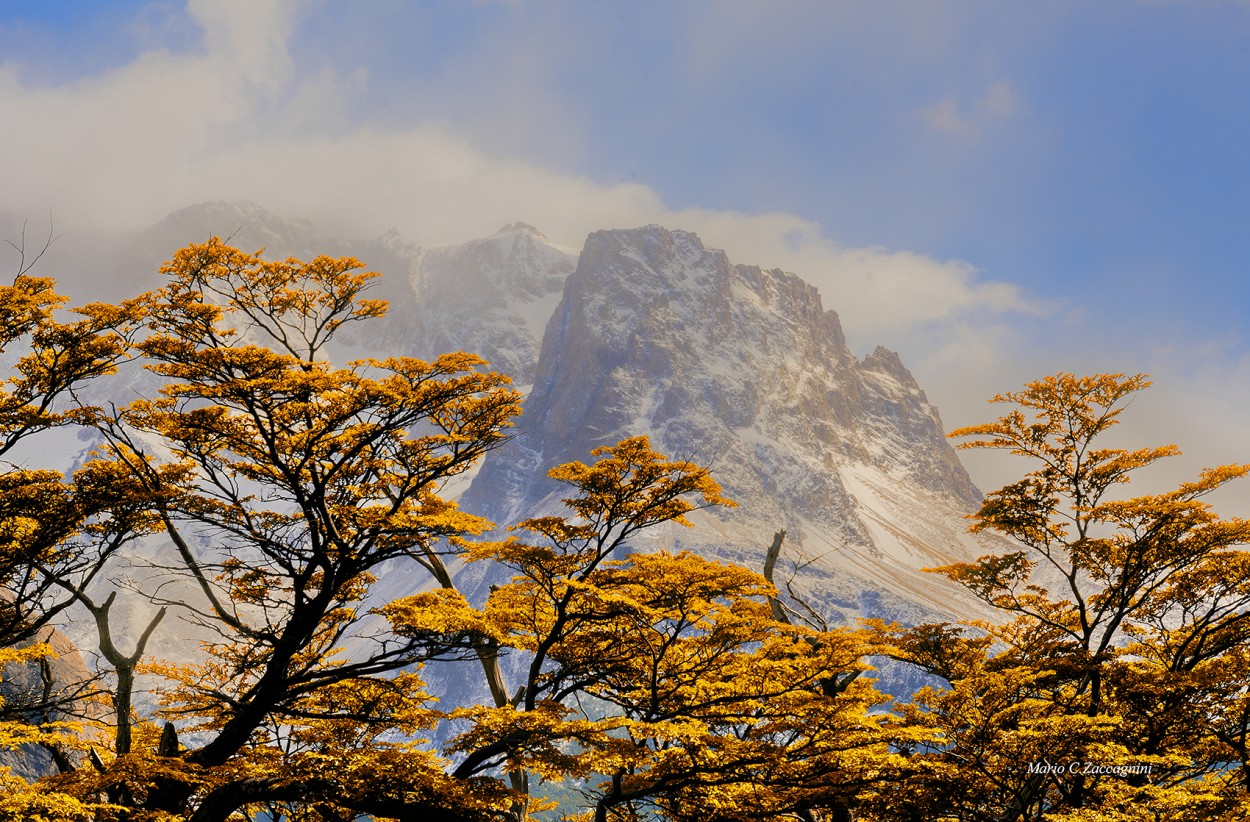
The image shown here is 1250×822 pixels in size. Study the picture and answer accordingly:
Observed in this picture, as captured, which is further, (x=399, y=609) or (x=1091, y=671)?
(x=1091, y=671)

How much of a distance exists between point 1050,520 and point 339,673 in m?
19.5

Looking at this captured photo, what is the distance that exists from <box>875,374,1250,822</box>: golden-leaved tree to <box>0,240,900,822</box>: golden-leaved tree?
7.56 feet

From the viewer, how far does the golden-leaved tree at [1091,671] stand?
1784 cm

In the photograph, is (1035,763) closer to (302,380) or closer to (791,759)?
(791,759)

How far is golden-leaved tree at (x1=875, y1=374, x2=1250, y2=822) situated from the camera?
1784 centimetres

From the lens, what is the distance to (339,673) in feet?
53.6

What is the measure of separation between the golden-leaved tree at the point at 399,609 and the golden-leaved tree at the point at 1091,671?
7.56ft

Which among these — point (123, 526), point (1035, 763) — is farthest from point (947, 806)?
point (123, 526)

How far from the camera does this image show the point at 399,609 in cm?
1739

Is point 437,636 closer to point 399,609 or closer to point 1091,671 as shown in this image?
point 399,609

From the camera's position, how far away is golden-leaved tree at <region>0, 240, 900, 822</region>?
15.9 m

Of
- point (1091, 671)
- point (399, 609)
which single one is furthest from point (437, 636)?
point (1091, 671)

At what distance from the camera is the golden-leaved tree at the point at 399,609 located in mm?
15883

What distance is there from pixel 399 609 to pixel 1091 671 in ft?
56.3
